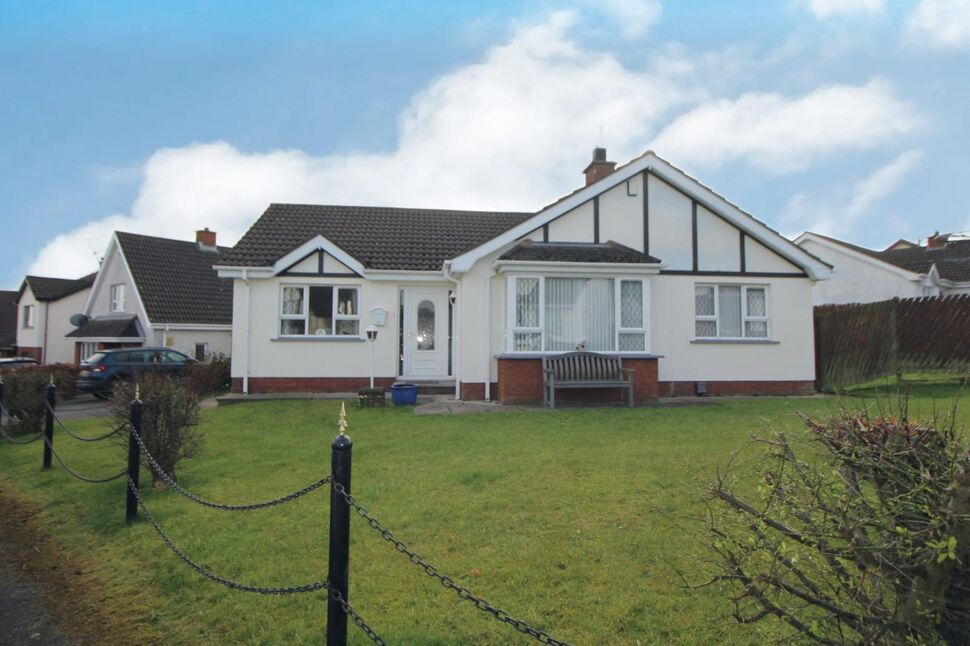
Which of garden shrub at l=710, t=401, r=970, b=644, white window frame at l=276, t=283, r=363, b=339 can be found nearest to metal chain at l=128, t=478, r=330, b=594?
garden shrub at l=710, t=401, r=970, b=644

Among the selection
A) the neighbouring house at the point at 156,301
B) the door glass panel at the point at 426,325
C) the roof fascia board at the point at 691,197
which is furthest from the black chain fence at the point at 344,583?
the neighbouring house at the point at 156,301

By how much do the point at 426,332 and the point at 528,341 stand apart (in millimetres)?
3701

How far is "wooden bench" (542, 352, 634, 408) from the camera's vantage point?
12.6 m

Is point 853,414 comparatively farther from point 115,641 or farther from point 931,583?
point 115,641

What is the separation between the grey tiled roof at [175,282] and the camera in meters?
24.6

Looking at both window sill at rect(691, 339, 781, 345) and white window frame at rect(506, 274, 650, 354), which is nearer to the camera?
white window frame at rect(506, 274, 650, 354)

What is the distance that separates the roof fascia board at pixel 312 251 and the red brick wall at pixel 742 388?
8123 mm

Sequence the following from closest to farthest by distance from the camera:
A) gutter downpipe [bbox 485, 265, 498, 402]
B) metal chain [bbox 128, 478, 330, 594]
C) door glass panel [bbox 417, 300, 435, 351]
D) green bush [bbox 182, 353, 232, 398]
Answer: metal chain [bbox 128, 478, 330, 594] → gutter downpipe [bbox 485, 265, 498, 402] → door glass panel [bbox 417, 300, 435, 351] → green bush [bbox 182, 353, 232, 398]

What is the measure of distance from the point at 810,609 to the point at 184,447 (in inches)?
Answer: 267

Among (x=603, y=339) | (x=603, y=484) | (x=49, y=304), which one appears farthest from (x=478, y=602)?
(x=49, y=304)

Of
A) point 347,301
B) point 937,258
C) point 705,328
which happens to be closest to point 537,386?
point 705,328

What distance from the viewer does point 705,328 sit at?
15023mm

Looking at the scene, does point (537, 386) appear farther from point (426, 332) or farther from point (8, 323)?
point (8, 323)

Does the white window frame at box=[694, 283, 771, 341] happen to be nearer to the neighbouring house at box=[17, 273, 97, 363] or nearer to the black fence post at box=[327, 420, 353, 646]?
the black fence post at box=[327, 420, 353, 646]
